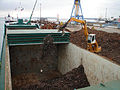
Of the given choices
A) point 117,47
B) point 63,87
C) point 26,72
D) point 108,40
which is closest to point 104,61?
point 63,87

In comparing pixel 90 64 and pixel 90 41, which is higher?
pixel 90 41

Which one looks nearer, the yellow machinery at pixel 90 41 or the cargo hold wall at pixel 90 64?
the cargo hold wall at pixel 90 64

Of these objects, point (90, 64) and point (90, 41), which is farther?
point (90, 41)

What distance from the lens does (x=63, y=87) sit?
28.2ft

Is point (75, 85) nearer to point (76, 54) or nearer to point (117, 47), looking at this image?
point (76, 54)

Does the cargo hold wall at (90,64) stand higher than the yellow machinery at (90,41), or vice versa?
the yellow machinery at (90,41)

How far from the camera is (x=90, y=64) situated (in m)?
9.67

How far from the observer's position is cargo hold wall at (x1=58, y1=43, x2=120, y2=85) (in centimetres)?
757

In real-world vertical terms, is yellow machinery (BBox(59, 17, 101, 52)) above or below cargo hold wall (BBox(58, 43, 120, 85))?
Result: above

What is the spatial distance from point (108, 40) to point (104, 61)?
6.65 m

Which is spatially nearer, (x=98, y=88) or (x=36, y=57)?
(x=98, y=88)

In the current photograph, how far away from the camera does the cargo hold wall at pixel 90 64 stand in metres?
7.57

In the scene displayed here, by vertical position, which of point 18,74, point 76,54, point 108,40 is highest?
point 108,40

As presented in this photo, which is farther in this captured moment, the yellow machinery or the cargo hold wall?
the yellow machinery
